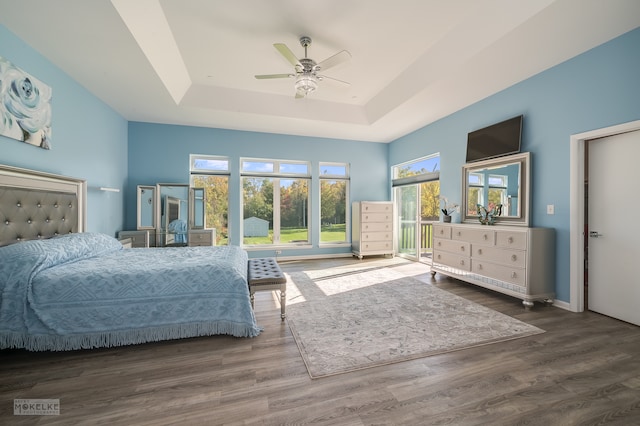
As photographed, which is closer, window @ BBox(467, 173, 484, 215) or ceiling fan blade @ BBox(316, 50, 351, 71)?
ceiling fan blade @ BBox(316, 50, 351, 71)

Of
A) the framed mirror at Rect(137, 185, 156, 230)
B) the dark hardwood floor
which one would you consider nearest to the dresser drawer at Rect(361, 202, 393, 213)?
the dark hardwood floor

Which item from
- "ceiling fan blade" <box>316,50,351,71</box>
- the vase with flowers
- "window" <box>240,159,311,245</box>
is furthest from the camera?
"window" <box>240,159,311,245</box>

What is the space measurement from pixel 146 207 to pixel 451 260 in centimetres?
536

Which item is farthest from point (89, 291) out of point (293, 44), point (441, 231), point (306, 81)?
point (441, 231)

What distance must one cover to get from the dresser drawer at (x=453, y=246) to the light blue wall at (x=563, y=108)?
2.87 feet

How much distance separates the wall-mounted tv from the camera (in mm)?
3598

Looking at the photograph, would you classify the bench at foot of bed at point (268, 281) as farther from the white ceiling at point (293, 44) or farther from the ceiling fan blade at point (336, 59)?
the white ceiling at point (293, 44)

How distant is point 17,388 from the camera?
1718mm

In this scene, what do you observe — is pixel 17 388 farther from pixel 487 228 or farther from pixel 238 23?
pixel 487 228

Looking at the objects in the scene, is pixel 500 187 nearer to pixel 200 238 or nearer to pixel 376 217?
pixel 376 217

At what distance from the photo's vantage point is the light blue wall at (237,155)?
505 cm

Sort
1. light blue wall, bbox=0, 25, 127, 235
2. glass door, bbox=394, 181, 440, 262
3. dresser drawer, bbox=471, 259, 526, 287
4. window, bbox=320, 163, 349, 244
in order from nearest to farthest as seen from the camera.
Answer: light blue wall, bbox=0, 25, 127, 235 < dresser drawer, bbox=471, 259, 526, 287 < glass door, bbox=394, 181, 440, 262 < window, bbox=320, 163, 349, 244

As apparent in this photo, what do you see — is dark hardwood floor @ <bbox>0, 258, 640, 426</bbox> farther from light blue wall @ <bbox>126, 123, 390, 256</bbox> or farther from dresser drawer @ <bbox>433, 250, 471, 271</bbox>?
light blue wall @ <bbox>126, 123, 390, 256</bbox>

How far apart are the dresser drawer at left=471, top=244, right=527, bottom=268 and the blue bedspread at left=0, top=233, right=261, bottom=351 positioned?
3.10m
